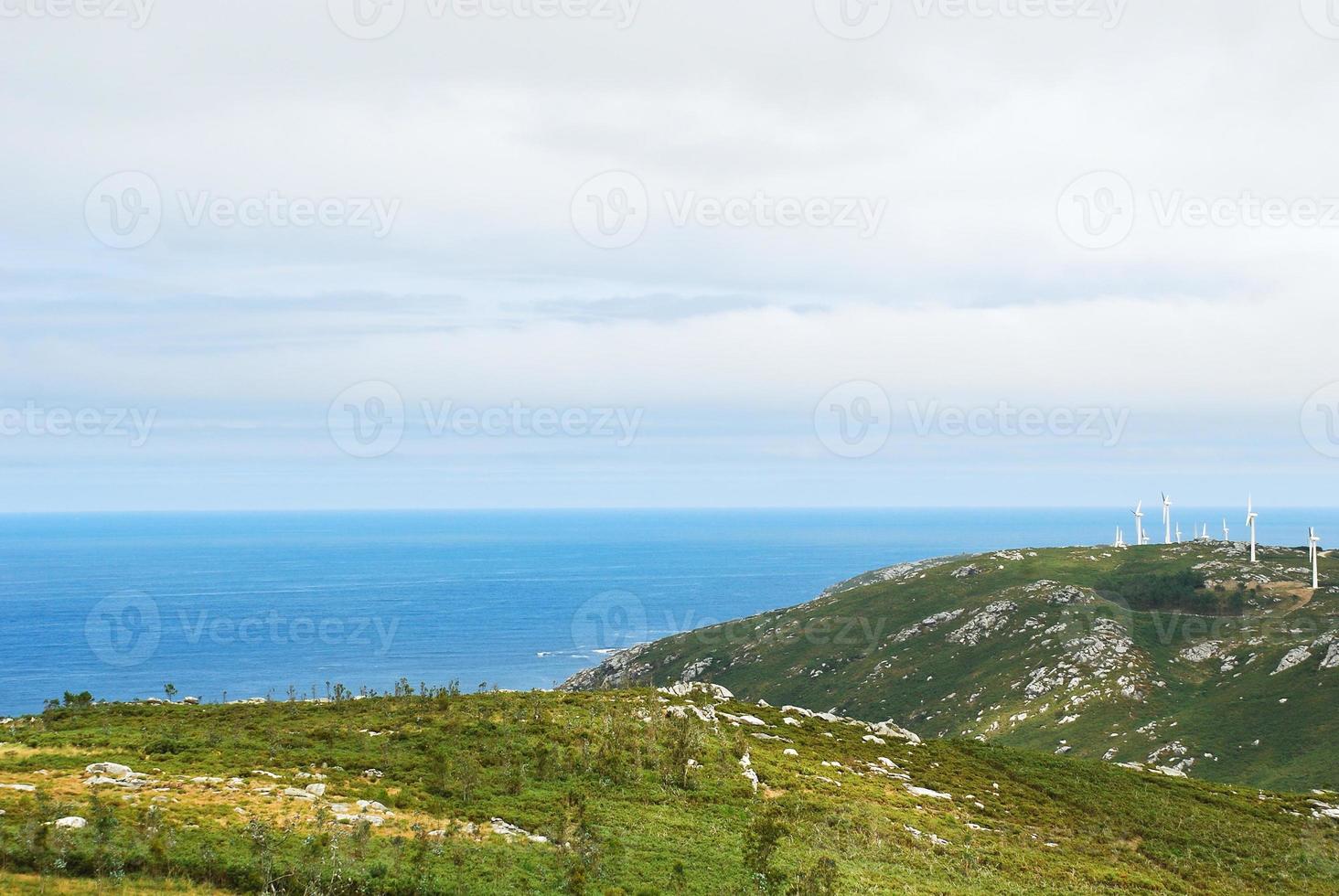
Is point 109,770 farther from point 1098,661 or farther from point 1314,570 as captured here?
point 1314,570

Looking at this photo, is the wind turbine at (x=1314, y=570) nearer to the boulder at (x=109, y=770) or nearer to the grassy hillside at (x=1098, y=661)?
the grassy hillside at (x=1098, y=661)

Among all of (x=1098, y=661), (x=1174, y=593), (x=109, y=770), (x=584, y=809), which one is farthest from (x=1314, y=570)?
(x=109, y=770)

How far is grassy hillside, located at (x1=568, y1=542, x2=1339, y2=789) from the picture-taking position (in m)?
105

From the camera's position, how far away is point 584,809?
36.2 meters

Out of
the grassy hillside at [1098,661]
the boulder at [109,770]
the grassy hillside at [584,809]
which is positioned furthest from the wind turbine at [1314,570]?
the boulder at [109,770]

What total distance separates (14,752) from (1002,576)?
18310cm

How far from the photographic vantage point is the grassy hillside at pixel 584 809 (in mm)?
28578

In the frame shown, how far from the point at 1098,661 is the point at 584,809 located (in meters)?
120

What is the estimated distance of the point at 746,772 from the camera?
44.0 m

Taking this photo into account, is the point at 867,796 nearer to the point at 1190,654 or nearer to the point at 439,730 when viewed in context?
the point at 439,730

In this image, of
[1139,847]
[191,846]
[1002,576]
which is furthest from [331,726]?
[1002,576]

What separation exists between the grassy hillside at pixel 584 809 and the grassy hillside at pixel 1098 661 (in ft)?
169

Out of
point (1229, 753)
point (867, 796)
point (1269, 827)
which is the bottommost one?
point (1229, 753)

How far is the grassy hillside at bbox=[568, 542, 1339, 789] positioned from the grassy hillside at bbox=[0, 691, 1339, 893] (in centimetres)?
5136
